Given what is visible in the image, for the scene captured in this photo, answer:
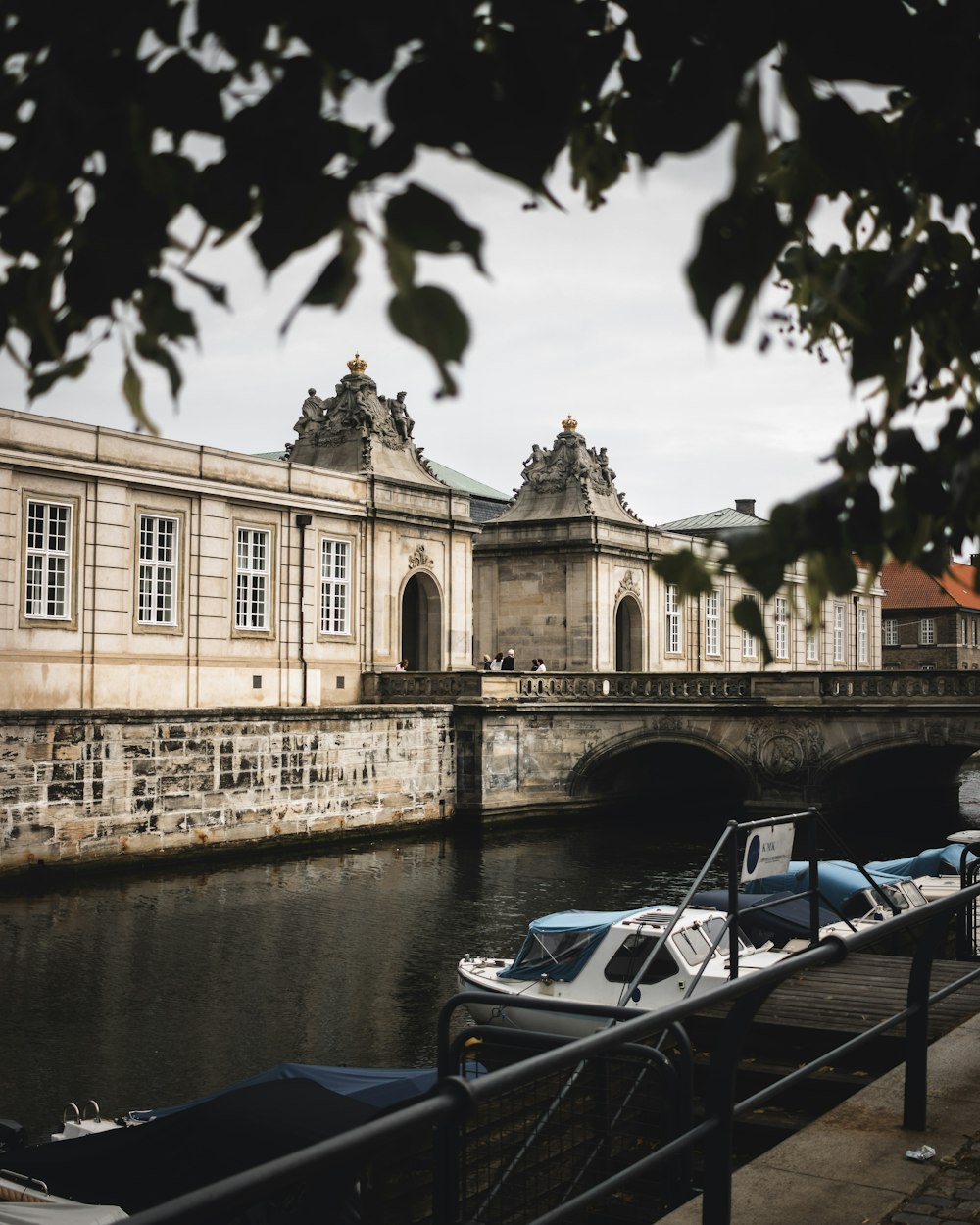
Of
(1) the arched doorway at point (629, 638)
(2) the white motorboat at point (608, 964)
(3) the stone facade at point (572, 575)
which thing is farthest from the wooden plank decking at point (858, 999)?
(1) the arched doorway at point (629, 638)

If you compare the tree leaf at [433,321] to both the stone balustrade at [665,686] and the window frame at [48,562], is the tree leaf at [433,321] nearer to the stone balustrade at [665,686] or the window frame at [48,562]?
the window frame at [48,562]

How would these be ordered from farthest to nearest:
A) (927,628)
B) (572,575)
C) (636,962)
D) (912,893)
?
(927,628) < (572,575) < (912,893) < (636,962)

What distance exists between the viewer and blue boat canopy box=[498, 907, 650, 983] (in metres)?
16.3

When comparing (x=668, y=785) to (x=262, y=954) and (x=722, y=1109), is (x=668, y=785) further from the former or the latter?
(x=722, y=1109)

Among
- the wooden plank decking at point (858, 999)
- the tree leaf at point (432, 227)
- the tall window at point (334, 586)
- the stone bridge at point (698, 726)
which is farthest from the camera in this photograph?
the tall window at point (334, 586)

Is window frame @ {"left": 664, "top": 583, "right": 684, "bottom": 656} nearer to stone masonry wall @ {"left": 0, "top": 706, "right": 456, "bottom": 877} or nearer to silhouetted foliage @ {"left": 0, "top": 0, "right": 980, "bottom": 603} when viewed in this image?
stone masonry wall @ {"left": 0, "top": 706, "right": 456, "bottom": 877}

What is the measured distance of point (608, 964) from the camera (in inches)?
634

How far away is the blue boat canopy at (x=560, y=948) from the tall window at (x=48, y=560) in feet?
51.8

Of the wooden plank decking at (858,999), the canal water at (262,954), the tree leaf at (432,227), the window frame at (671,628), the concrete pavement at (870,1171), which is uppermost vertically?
the window frame at (671,628)

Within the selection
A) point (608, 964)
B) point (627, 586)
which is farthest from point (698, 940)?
point (627, 586)

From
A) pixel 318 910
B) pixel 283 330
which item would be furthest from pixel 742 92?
pixel 318 910

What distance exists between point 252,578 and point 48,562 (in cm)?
593

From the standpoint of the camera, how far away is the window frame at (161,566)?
30.6 metres

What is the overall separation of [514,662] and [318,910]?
21.7m
